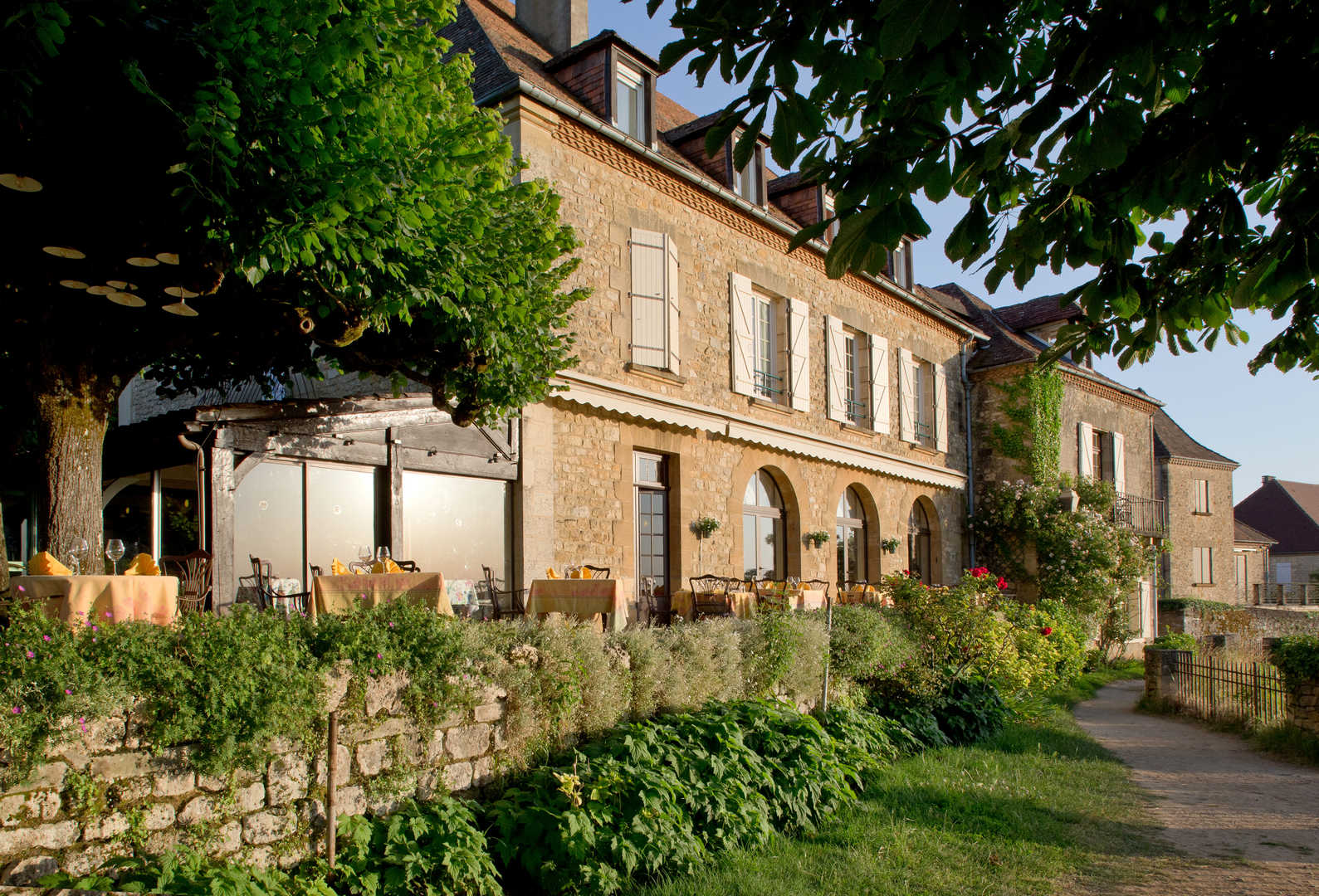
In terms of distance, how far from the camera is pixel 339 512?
363 inches

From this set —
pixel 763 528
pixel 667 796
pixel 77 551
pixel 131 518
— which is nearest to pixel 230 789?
pixel 667 796

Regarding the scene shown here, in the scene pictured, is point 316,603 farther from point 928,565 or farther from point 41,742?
point 928,565

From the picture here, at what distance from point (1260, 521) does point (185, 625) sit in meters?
53.6

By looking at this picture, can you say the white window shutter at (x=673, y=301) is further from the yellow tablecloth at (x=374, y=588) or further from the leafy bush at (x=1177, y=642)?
the leafy bush at (x=1177, y=642)

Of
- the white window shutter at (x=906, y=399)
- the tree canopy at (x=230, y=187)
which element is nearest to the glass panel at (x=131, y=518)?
the tree canopy at (x=230, y=187)

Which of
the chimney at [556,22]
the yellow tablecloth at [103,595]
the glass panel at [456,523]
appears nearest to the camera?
the yellow tablecloth at [103,595]

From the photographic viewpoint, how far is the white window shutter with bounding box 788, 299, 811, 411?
14.1m

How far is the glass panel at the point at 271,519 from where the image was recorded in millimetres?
8570

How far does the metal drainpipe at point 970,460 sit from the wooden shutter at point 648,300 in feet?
34.1

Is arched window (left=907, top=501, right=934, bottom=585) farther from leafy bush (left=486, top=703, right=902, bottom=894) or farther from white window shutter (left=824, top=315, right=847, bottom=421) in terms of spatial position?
leafy bush (left=486, top=703, right=902, bottom=894)

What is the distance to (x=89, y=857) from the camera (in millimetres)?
3721

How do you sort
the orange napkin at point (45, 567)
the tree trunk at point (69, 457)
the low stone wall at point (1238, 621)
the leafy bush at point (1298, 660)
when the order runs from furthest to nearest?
1. the low stone wall at point (1238, 621)
2. the leafy bush at point (1298, 660)
3. the tree trunk at point (69, 457)
4. the orange napkin at point (45, 567)

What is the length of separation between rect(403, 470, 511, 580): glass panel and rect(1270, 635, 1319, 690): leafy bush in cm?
894

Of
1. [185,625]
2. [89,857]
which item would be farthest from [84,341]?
[89,857]
